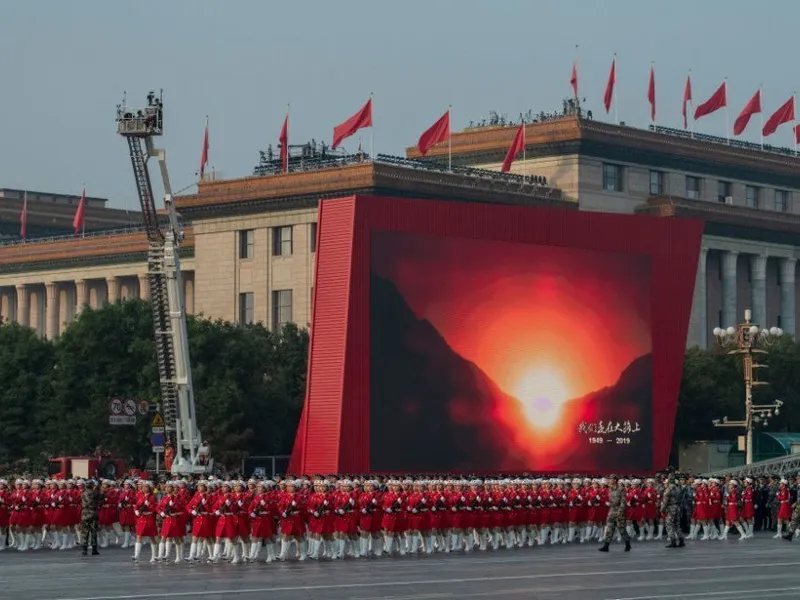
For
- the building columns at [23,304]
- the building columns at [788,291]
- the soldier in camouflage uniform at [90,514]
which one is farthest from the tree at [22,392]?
the building columns at [788,291]

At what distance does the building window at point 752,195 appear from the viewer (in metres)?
112

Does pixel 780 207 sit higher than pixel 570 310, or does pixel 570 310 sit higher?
pixel 780 207

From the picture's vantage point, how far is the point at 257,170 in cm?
9881

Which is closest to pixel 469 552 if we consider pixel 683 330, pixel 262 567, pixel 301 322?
pixel 262 567

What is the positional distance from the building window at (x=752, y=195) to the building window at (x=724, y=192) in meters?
1.93

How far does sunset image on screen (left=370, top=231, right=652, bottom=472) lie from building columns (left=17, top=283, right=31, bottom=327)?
212 ft

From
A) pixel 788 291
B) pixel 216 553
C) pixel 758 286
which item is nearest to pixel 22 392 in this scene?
pixel 216 553

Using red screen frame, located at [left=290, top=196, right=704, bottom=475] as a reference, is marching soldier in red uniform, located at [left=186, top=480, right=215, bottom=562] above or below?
below

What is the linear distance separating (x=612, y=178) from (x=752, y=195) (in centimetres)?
1389

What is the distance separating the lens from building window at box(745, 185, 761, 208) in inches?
4402

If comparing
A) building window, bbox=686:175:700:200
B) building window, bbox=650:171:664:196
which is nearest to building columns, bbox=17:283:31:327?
building window, bbox=650:171:664:196

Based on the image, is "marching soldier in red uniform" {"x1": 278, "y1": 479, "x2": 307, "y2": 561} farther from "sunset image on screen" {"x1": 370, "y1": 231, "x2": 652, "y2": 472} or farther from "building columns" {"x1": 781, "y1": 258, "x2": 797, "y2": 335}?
"building columns" {"x1": 781, "y1": 258, "x2": 797, "y2": 335}

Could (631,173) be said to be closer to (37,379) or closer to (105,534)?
(37,379)

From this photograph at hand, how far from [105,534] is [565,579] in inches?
645
